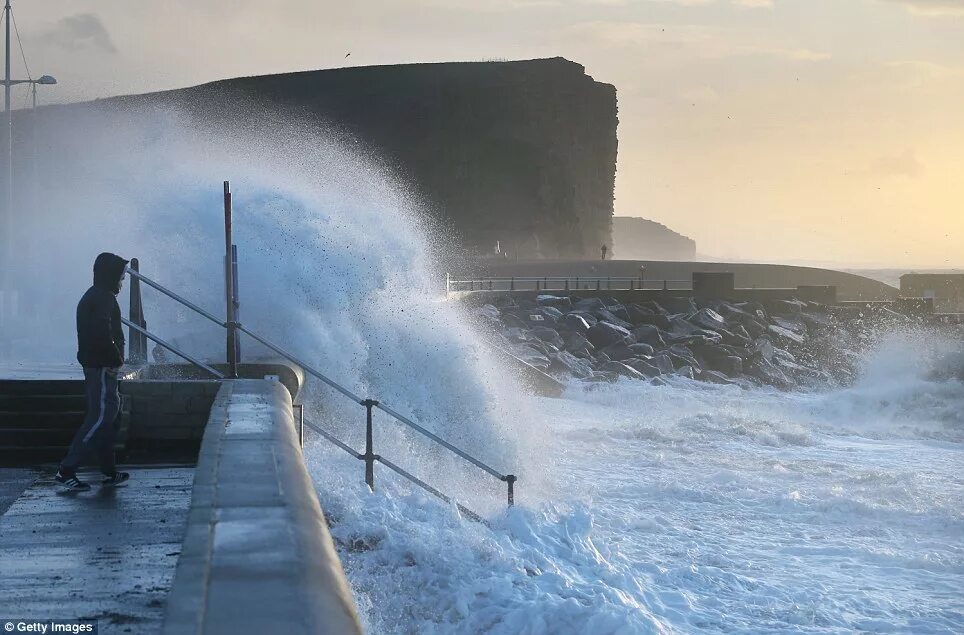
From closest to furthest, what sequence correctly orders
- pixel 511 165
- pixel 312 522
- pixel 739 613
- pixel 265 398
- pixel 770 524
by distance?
pixel 312 522 → pixel 265 398 → pixel 739 613 → pixel 770 524 → pixel 511 165

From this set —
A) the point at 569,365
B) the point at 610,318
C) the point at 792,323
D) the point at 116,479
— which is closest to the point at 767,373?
the point at 610,318

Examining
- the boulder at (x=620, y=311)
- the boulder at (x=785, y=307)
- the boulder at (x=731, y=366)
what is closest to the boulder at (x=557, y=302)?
the boulder at (x=620, y=311)

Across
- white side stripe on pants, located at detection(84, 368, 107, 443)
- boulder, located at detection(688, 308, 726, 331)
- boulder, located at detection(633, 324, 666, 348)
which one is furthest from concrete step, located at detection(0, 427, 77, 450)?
boulder, located at detection(688, 308, 726, 331)

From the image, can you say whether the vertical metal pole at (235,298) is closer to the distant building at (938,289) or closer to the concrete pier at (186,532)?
the concrete pier at (186,532)

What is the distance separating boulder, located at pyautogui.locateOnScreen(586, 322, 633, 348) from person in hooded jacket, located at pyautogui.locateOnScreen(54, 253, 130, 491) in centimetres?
2523

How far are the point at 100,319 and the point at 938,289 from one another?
5024cm

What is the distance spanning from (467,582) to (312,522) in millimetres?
3982

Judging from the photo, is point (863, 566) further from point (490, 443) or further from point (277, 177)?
point (277, 177)

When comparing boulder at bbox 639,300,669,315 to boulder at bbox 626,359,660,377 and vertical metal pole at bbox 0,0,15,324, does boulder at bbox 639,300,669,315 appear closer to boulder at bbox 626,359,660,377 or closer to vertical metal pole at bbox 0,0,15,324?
boulder at bbox 626,359,660,377

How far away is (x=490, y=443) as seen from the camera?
1296 cm

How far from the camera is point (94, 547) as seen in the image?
4598mm

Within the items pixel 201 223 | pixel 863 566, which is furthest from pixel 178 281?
pixel 863 566

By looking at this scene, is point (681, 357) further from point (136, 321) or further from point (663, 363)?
point (136, 321)

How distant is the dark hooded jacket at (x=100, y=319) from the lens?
5773 mm
